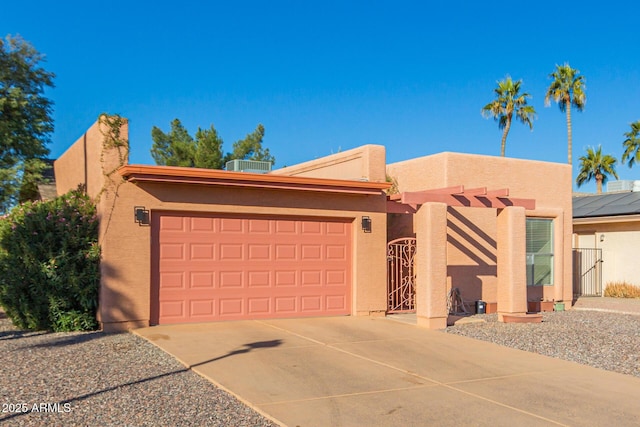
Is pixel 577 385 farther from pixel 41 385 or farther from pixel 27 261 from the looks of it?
pixel 27 261

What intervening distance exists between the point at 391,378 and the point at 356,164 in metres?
7.92

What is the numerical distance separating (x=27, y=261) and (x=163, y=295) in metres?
2.59

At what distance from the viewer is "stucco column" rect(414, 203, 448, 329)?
13.2 metres

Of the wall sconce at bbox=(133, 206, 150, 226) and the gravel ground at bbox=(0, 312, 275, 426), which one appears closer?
the gravel ground at bbox=(0, 312, 275, 426)

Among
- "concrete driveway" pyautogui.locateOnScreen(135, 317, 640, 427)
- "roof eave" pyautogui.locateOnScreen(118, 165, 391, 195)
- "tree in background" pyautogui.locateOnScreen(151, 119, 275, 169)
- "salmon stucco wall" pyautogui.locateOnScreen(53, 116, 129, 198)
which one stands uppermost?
"tree in background" pyautogui.locateOnScreen(151, 119, 275, 169)

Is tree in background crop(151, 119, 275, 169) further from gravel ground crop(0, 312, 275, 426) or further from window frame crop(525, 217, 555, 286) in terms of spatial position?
gravel ground crop(0, 312, 275, 426)

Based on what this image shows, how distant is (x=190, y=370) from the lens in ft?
29.0

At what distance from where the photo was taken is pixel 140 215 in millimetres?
12422

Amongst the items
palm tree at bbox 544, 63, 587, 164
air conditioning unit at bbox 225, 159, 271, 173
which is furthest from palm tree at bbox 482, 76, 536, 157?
air conditioning unit at bbox 225, 159, 271, 173

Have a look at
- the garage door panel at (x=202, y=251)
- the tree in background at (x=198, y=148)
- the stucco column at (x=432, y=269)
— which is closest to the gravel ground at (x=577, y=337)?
the stucco column at (x=432, y=269)

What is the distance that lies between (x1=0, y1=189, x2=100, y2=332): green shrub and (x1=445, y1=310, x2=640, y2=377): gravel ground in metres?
7.14

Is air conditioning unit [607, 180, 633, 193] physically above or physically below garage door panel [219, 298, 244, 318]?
above

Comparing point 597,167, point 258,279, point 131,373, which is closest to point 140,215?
point 258,279

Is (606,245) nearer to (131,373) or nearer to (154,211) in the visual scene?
(154,211)
